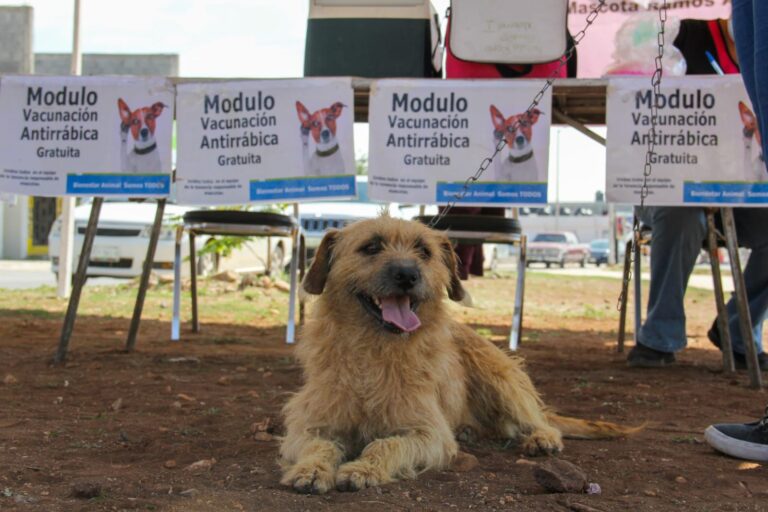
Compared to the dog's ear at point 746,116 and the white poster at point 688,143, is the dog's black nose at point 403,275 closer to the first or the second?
the white poster at point 688,143

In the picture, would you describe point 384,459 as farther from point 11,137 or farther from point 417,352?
point 11,137

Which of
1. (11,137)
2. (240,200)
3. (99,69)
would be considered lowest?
(240,200)

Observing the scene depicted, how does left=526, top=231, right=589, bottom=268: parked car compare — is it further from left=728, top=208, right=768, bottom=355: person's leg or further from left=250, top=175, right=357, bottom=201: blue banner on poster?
left=250, top=175, right=357, bottom=201: blue banner on poster

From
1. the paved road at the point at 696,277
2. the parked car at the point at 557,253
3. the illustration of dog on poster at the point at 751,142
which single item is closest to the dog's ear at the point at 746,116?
the illustration of dog on poster at the point at 751,142

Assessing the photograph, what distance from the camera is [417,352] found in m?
3.71

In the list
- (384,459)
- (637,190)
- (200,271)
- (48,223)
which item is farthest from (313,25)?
(48,223)

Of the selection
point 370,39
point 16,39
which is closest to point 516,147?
point 370,39

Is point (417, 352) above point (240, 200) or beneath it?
beneath

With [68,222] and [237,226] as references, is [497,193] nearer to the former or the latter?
[237,226]

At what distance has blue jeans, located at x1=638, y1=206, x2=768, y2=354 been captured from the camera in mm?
6078

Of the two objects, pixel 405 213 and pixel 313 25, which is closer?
pixel 313 25

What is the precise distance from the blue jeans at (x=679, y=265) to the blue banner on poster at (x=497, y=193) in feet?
3.70

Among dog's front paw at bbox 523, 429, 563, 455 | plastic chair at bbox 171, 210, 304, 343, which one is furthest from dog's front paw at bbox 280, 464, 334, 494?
plastic chair at bbox 171, 210, 304, 343

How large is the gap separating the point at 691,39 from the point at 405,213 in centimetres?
802
